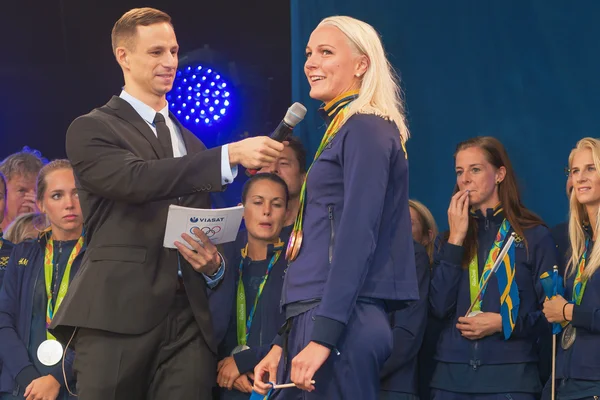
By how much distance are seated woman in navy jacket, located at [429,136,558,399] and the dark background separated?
2.55 meters

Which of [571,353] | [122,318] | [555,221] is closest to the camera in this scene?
[122,318]

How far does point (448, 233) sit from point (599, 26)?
1.22m

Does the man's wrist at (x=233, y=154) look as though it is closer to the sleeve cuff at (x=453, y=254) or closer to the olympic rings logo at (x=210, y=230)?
the olympic rings logo at (x=210, y=230)


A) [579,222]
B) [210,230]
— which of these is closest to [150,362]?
[210,230]

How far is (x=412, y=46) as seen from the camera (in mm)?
4840

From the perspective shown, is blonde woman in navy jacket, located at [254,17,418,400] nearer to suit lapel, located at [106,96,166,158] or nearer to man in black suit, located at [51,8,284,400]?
man in black suit, located at [51,8,284,400]

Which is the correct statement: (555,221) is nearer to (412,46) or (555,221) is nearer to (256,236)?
(412,46)

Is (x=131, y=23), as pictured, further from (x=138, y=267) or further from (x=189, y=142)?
(x=138, y=267)

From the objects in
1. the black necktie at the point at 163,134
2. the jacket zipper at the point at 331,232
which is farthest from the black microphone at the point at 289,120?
the black necktie at the point at 163,134

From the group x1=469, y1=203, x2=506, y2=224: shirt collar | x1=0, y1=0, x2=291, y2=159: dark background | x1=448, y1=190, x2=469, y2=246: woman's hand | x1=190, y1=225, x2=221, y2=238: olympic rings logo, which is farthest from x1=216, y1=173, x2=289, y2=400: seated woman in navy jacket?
x1=0, y1=0, x2=291, y2=159: dark background

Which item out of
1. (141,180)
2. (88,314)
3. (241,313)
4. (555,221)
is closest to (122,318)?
(88,314)

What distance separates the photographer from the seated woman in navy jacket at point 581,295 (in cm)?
367

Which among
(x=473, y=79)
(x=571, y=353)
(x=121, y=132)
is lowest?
(x=571, y=353)

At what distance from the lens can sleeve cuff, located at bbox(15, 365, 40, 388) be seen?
402 centimetres
